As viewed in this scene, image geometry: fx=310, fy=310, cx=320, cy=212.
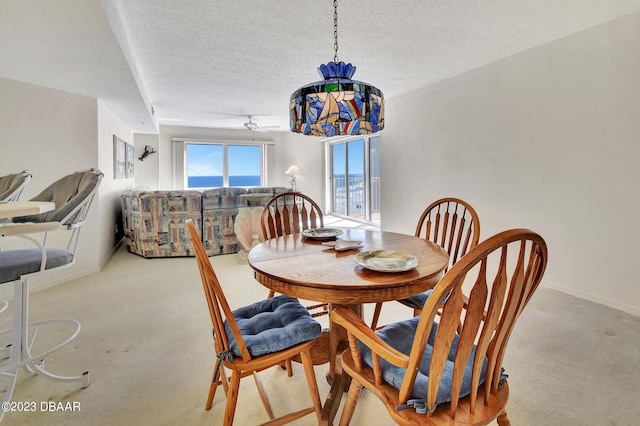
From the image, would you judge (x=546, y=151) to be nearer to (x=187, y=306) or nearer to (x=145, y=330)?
(x=187, y=306)

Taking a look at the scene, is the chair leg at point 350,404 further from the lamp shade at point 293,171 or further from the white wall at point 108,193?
the lamp shade at point 293,171

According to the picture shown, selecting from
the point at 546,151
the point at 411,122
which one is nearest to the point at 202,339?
the point at 546,151

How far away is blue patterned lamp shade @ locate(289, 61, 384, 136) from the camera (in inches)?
51.8

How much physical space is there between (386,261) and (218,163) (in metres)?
7.07

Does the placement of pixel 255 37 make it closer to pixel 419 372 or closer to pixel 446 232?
Answer: pixel 446 232

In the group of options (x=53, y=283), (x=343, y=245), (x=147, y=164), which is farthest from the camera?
(x=147, y=164)

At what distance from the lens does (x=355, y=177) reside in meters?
6.93

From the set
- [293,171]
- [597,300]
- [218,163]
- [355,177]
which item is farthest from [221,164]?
[597,300]

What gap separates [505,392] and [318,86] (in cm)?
129

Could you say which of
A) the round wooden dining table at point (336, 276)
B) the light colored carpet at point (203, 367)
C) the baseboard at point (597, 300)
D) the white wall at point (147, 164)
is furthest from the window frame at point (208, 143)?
the baseboard at point (597, 300)

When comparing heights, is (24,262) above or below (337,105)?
below

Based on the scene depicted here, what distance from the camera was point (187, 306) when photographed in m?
2.56

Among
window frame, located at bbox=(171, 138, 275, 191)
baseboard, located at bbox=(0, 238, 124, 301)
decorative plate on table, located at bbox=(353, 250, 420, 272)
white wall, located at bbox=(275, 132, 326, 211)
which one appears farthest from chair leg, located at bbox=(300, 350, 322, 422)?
white wall, located at bbox=(275, 132, 326, 211)

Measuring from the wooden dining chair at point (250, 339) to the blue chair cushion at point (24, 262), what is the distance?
2.70 ft
